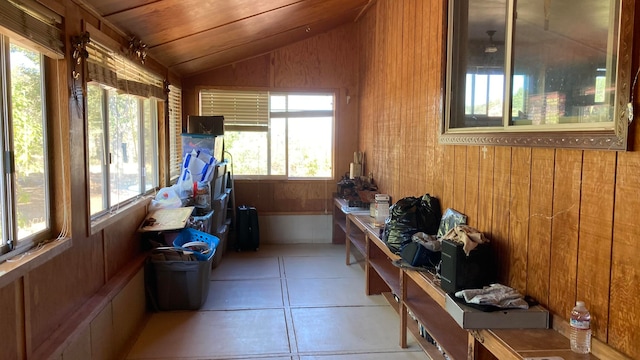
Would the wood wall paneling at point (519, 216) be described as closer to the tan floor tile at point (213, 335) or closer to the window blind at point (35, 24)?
the tan floor tile at point (213, 335)

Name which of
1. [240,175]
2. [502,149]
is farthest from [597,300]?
[240,175]

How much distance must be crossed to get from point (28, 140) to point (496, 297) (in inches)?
94.8

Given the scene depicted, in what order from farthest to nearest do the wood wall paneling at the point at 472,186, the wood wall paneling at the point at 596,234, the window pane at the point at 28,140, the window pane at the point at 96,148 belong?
the window pane at the point at 96,148
the wood wall paneling at the point at 472,186
the window pane at the point at 28,140
the wood wall paneling at the point at 596,234

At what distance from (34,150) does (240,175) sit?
409 cm

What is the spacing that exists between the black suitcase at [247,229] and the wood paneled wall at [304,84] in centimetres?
43

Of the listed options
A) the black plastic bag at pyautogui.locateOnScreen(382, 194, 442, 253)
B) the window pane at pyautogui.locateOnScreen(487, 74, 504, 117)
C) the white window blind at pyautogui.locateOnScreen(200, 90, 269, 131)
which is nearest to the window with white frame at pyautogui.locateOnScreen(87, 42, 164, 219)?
the white window blind at pyautogui.locateOnScreen(200, 90, 269, 131)

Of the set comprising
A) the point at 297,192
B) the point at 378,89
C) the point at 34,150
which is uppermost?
the point at 378,89

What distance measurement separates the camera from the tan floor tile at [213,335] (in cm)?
313

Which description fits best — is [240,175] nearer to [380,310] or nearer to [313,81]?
[313,81]

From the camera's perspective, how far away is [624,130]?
1554mm

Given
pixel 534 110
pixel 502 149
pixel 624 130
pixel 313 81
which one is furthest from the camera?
pixel 313 81

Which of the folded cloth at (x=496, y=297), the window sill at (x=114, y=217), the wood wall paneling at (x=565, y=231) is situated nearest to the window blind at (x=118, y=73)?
the window sill at (x=114, y=217)

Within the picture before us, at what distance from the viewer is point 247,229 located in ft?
19.6

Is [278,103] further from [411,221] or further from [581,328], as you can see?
[581,328]
